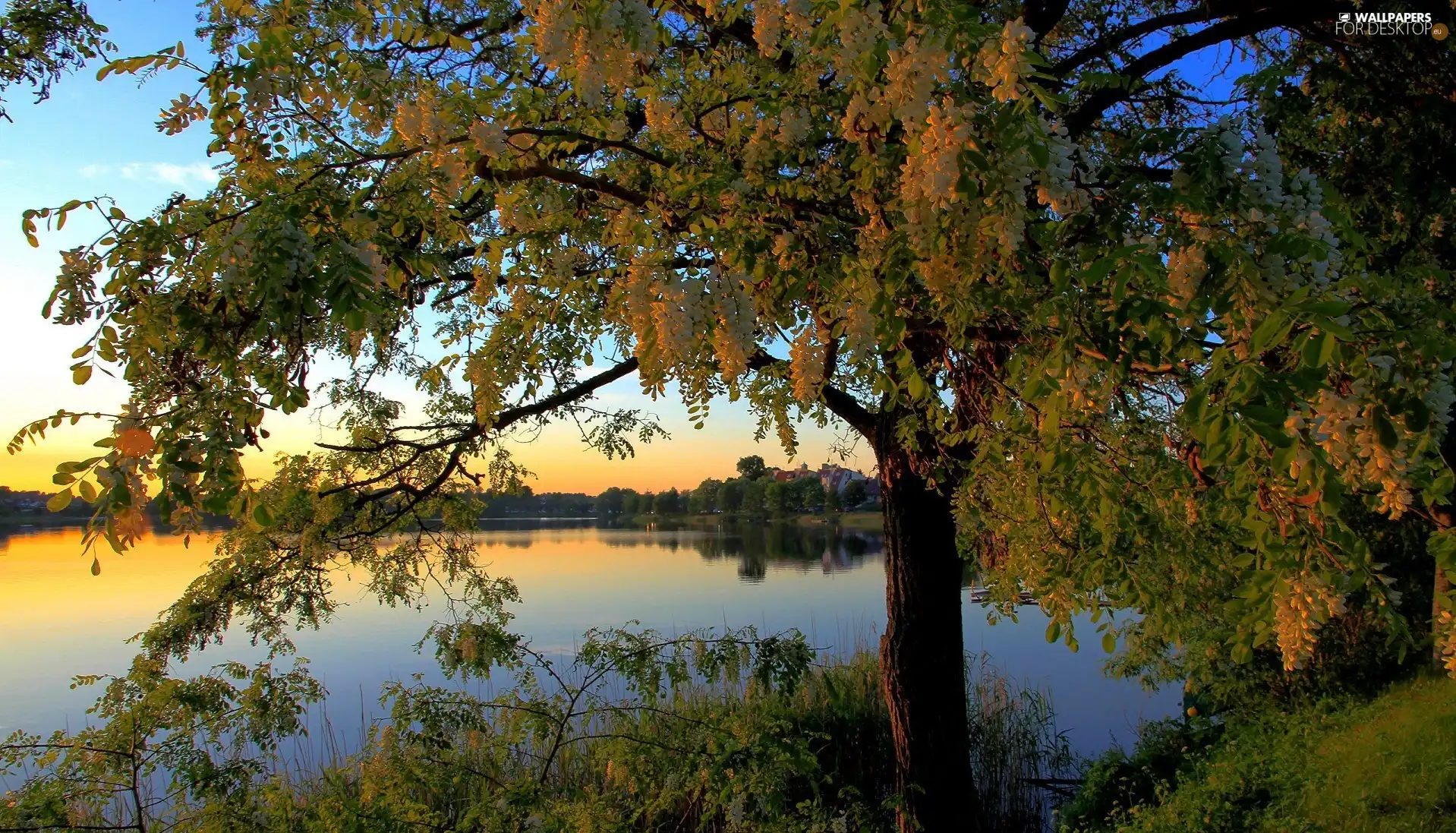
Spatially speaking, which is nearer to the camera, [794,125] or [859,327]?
[859,327]

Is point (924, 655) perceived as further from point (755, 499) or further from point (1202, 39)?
point (755, 499)

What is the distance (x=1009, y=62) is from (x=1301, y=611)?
1.41 m

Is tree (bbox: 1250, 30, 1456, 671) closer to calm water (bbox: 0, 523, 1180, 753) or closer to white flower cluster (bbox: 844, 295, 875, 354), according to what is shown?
white flower cluster (bbox: 844, 295, 875, 354)

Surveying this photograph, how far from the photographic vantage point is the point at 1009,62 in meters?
1.59

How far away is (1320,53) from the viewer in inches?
173

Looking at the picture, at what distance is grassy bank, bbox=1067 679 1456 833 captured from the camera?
4484mm

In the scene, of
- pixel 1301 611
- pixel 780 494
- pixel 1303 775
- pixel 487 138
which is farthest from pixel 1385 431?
pixel 780 494

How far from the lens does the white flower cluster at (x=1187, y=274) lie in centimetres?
177

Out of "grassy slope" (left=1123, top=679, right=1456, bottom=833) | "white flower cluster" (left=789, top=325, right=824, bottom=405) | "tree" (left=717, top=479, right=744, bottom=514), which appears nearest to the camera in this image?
"white flower cluster" (left=789, top=325, right=824, bottom=405)

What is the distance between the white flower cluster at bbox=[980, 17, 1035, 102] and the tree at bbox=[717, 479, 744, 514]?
90.9ft

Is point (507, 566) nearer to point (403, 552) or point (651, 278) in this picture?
point (403, 552)

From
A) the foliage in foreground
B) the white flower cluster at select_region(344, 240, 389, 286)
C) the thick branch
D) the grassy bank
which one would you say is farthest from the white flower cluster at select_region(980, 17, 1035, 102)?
the grassy bank

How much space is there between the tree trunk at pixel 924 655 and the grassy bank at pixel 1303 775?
122cm

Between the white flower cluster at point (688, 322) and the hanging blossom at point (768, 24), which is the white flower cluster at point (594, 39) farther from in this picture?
the white flower cluster at point (688, 322)
